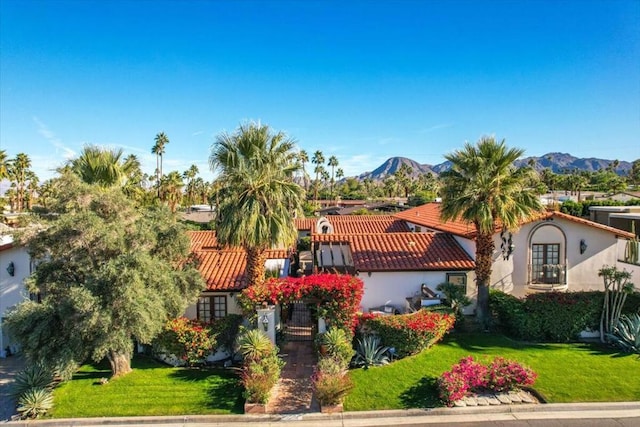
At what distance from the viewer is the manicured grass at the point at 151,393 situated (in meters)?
11.6

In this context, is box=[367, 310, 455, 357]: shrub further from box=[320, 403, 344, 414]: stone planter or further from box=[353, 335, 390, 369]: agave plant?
box=[320, 403, 344, 414]: stone planter

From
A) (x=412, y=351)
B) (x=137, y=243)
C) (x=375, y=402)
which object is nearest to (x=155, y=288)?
(x=137, y=243)

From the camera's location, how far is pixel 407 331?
551 inches

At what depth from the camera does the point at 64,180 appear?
497 inches

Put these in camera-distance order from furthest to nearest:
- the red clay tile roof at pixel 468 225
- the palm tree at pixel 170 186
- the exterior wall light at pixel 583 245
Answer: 1. the palm tree at pixel 170 186
2. the exterior wall light at pixel 583 245
3. the red clay tile roof at pixel 468 225

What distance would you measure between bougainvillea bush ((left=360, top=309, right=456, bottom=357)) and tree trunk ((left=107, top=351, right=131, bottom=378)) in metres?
9.22

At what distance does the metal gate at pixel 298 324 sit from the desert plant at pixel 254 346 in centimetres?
267

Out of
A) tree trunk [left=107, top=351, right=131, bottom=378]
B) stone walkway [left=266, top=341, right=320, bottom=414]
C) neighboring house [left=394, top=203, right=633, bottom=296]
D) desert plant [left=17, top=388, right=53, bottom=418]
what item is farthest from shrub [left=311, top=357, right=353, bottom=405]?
neighboring house [left=394, top=203, right=633, bottom=296]

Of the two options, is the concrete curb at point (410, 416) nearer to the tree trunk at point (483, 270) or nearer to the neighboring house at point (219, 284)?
the neighboring house at point (219, 284)

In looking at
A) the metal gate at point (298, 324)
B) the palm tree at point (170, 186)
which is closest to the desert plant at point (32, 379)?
the metal gate at point (298, 324)

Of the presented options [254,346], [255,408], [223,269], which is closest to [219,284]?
[223,269]

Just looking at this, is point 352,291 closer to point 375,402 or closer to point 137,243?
point 375,402

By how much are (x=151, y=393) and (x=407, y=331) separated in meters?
9.45

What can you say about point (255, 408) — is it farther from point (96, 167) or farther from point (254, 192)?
point (96, 167)
